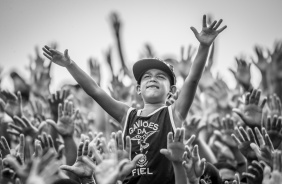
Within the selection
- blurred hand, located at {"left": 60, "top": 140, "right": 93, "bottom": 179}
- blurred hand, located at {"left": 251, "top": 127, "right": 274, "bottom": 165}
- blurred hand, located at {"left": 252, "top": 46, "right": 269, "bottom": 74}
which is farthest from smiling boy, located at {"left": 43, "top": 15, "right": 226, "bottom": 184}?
blurred hand, located at {"left": 252, "top": 46, "right": 269, "bottom": 74}

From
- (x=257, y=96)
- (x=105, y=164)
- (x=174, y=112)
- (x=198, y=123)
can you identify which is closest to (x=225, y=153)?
(x=198, y=123)

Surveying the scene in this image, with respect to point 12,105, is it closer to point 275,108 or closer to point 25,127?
point 25,127

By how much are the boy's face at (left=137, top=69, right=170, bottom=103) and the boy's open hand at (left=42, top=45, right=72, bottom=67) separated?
702 millimetres

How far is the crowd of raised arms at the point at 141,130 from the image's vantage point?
2492mm

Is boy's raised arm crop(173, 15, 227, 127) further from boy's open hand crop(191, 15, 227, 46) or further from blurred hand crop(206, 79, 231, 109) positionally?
blurred hand crop(206, 79, 231, 109)

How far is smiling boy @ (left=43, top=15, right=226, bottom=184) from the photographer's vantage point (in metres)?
3.04

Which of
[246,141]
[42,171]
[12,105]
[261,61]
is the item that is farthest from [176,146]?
[261,61]

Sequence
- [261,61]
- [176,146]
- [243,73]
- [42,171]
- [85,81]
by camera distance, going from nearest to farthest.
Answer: [42,171], [176,146], [85,81], [243,73], [261,61]

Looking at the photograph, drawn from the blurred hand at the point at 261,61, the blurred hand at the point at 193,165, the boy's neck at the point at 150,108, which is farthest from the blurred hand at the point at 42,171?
the blurred hand at the point at 261,61

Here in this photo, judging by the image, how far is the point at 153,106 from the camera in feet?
11.2

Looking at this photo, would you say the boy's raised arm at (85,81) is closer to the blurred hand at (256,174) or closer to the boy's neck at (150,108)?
the boy's neck at (150,108)

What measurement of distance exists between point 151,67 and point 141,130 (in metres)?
0.64

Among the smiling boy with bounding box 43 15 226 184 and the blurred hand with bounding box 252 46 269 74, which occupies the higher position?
the blurred hand with bounding box 252 46 269 74

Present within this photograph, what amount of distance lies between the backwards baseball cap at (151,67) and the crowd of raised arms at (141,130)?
6 centimetres
